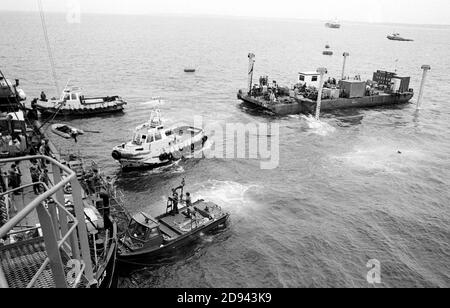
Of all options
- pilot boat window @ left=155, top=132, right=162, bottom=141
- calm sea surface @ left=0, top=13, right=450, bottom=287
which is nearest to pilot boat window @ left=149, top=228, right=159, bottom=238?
calm sea surface @ left=0, top=13, right=450, bottom=287

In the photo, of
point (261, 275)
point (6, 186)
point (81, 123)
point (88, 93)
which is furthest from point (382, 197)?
point (88, 93)

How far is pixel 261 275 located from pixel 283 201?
9.50m

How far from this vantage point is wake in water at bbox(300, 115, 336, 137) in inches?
1928

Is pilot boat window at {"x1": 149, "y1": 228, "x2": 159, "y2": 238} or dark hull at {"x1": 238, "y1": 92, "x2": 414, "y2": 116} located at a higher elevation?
pilot boat window at {"x1": 149, "y1": 228, "x2": 159, "y2": 238}

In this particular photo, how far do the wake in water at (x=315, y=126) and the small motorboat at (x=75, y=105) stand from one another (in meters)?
26.7

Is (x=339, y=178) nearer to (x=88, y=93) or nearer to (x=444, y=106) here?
(x=444, y=106)

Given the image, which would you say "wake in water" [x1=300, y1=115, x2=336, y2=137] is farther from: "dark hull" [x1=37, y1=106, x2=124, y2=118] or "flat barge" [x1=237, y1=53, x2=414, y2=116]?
"dark hull" [x1=37, y1=106, x2=124, y2=118]

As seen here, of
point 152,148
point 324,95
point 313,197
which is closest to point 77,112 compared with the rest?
point 152,148

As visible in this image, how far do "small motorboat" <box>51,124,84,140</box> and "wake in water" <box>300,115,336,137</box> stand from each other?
29.3 meters

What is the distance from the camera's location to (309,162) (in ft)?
126

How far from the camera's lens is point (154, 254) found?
2092 centimetres

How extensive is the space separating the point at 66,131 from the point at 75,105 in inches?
323

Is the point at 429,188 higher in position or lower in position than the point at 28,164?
lower

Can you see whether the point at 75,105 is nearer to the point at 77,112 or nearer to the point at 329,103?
the point at 77,112
